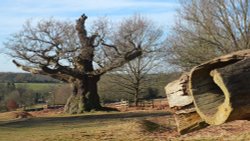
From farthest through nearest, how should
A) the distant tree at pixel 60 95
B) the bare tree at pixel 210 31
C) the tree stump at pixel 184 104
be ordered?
the distant tree at pixel 60 95 → the bare tree at pixel 210 31 → the tree stump at pixel 184 104

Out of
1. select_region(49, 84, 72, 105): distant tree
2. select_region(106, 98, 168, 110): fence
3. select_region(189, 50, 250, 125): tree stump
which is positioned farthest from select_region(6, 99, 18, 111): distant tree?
select_region(189, 50, 250, 125): tree stump

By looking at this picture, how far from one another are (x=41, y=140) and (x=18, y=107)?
158 ft

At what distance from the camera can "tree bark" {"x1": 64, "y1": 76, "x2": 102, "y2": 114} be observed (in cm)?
3650

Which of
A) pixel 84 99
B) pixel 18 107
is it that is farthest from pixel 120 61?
pixel 18 107

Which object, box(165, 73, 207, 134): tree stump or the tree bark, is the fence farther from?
box(165, 73, 207, 134): tree stump

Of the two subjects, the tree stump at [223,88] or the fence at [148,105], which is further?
the fence at [148,105]

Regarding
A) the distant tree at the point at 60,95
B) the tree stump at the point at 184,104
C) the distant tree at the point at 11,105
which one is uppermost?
the distant tree at the point at 60,95

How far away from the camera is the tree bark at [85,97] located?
36500 millimetres

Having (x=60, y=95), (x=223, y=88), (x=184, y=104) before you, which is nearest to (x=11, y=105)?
(x=60, y=95)

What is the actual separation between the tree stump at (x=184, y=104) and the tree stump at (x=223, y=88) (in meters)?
0.12

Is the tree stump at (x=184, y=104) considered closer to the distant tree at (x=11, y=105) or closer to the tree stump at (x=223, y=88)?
the tree stump at (x=223, y=88)

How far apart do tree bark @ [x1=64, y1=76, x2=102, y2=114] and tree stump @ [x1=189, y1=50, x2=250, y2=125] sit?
106 ft

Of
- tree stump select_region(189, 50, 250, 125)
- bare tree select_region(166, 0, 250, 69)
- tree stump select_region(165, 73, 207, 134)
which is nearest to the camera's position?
tree stump select_region(189, 50, 250, 125)

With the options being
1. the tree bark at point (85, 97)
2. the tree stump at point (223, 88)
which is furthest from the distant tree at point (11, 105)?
the tree stump at point (223, 88)
